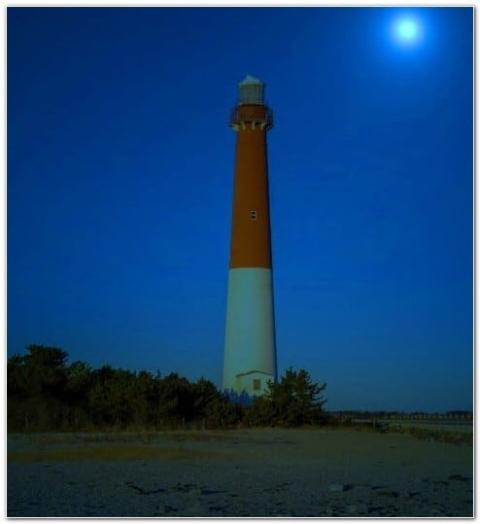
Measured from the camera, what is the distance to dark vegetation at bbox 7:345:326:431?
20.6 m

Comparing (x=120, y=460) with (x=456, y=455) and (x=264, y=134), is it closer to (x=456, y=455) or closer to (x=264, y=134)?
(x=456, y=455)

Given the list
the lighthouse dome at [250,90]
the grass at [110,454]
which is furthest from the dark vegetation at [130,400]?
the lighthouse dome at [250,90]

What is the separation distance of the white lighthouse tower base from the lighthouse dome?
21.1 ft

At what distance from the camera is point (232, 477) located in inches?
419

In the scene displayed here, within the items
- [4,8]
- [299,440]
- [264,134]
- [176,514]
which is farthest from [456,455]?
[264,134]

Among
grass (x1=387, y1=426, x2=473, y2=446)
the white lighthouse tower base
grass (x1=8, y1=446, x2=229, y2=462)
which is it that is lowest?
grass (x1=387, y1=426, x2=473, y2=446)

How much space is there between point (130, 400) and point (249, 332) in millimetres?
5149

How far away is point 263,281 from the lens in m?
25.1

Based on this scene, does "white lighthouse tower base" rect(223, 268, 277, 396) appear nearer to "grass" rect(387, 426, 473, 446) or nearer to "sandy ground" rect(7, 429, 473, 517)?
"grass" rect(387, 426, 473, 446)

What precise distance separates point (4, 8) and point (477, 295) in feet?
25.3

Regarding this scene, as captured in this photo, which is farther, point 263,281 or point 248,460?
point 263,281

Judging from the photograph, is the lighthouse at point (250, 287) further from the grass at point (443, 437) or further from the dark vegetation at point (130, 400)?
the grass at point (443, 437)

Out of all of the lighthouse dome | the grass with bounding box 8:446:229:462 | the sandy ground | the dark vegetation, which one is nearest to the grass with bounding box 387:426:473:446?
the sandy ground

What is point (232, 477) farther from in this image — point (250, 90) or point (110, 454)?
point (250, 90)
